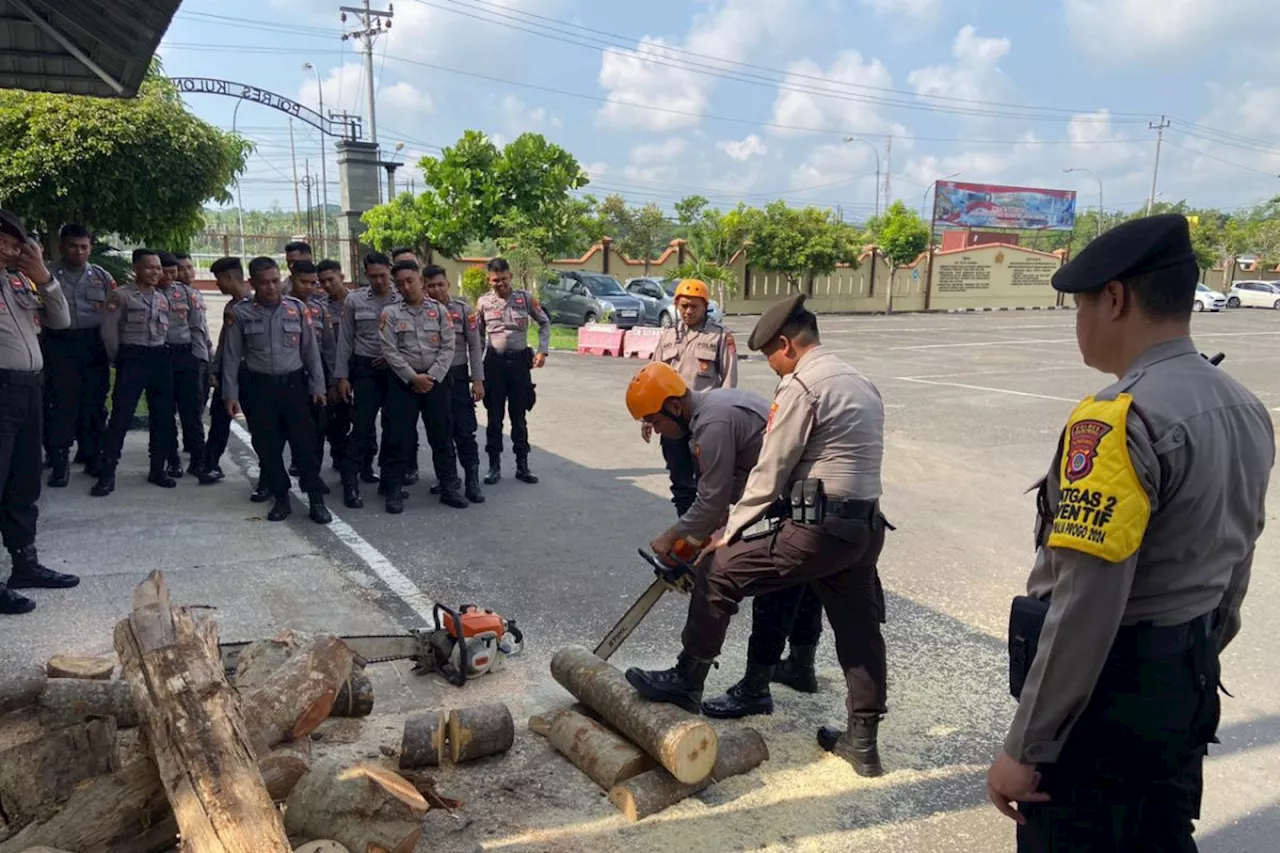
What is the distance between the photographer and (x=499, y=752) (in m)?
3.26

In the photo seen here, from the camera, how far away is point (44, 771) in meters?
2.63

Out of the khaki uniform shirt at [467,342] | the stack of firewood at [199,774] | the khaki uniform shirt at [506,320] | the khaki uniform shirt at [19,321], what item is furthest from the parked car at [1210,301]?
the stack of firewood at [199,774]

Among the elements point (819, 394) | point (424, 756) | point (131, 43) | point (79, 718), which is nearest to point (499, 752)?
point (424, 756)

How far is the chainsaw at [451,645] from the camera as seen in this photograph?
367 centimetres

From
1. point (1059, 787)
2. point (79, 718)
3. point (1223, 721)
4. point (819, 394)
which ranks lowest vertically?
point (1223, 721)

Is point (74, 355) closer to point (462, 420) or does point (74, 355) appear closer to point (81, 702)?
point (462, 420)

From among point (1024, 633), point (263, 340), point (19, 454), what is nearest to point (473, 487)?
point (263, 340)

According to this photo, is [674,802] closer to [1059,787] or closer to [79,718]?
[1059,787]

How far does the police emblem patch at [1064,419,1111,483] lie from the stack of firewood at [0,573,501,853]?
1.99 metres

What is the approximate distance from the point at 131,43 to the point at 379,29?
109 feet

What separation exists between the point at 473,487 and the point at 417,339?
48.8 inches

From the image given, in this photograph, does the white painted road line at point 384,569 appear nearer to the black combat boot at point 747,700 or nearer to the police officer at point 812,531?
the black combat boot at point 747,700

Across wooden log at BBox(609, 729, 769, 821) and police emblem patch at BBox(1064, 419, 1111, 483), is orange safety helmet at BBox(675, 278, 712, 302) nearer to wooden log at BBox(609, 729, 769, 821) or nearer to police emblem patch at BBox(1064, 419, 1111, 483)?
wooden log at BBox(609, 729, 769, 821)

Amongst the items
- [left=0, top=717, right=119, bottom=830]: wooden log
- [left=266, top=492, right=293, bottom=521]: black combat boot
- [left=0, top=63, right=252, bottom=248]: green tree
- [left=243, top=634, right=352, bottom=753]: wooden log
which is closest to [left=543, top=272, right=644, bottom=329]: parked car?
A: [left=0, top=63, right=252, bottom=248]: green tree
